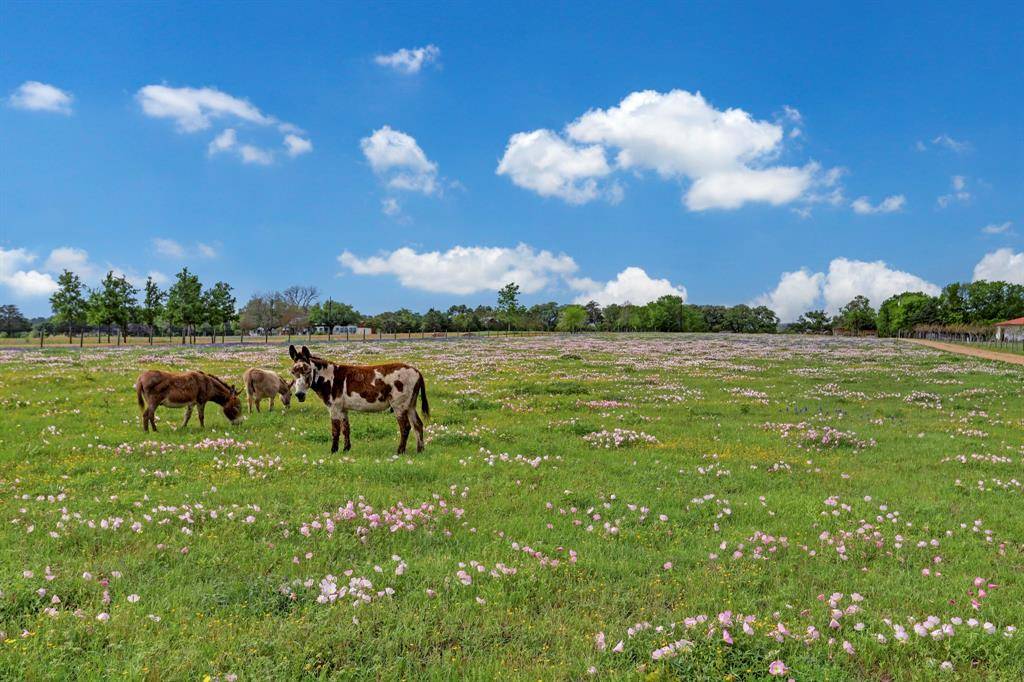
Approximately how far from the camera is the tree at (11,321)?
402 ft

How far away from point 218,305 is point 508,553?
330ft

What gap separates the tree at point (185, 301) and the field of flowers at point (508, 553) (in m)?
80.4

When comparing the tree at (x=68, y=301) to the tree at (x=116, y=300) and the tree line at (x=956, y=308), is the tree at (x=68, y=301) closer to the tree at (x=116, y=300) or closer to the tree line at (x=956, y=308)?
the tree at (x=116, y=300)

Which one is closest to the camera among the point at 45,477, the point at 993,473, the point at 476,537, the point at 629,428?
the point at 476,537

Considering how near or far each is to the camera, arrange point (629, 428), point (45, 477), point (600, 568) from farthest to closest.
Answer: point (629, 428), point (45, 477), point (600, 568)

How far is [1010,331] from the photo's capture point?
114812 mm

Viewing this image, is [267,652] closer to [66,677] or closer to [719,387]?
[66,677]

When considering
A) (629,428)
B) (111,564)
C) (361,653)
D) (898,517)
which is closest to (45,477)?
(111,564)

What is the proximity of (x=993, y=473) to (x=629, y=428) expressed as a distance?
8.25 metres

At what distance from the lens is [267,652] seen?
4.78 meters

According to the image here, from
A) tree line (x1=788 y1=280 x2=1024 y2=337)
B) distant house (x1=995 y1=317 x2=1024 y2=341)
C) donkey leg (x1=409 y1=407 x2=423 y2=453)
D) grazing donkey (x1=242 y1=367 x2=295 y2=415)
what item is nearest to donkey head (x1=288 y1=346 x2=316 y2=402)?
donkey leg (x1=409 y1=407 x2=423 y2=453)

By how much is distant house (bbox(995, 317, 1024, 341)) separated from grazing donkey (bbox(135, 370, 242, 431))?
147 metres

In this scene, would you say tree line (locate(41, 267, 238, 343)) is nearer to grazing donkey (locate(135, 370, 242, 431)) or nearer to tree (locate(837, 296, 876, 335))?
grazing donkey (locate(135, 370, 242, 431))

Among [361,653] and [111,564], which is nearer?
[361,653]
